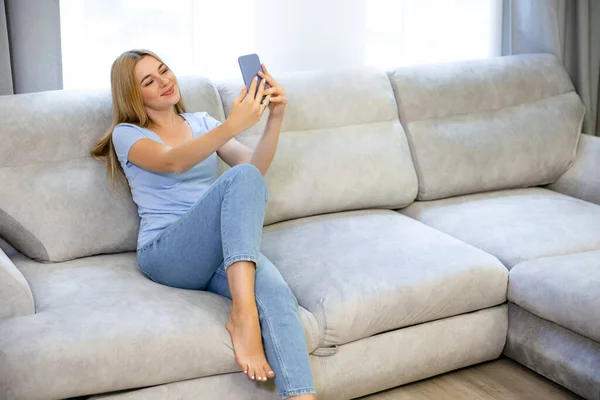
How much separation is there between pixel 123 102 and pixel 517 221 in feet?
4.55

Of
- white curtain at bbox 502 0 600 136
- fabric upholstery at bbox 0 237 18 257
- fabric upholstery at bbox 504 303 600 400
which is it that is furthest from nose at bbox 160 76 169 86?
white curtain at bbox 502 0 600 136

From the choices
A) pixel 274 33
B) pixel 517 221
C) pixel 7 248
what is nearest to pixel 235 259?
pixel 7 248

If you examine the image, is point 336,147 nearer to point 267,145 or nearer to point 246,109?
point 267,145

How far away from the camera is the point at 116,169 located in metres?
2.59

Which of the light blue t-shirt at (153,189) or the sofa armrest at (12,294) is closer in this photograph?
the sofa armrest at (12,294)

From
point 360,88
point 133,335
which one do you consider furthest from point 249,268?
point 360,88

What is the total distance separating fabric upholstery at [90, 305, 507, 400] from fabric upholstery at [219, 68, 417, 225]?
621 mm

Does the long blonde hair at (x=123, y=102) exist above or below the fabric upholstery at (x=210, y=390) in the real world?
above

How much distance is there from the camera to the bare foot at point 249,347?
2.11m

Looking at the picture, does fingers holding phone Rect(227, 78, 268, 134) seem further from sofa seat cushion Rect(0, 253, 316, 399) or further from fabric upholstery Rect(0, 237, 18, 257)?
fabric upholstery Rect(0, 237, 18, 257)

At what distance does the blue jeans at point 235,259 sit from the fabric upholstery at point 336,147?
1.63ft

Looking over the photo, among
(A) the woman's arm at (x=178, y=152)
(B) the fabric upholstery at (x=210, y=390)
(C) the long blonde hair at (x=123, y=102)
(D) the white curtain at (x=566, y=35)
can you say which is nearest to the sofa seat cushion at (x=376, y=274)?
(B) the fabric upholstery at (x=210, y=390)

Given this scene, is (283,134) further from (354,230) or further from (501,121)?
(501,121)

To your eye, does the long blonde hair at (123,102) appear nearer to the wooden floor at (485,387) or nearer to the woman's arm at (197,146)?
the woman's arm at (197,146)
